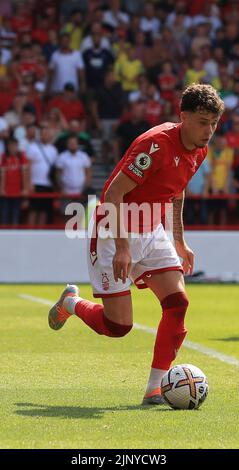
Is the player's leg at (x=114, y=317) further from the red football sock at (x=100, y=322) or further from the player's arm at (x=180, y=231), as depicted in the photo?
the player's arm at (x=180, y=231)

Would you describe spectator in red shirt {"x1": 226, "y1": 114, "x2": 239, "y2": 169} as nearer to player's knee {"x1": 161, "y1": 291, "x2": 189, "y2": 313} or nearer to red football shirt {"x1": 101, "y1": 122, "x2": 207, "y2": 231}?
red football shirt {"x1": 101, "y1": 122, "x2": 207, "y2": 231}

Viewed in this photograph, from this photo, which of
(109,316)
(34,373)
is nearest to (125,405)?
(109,316)

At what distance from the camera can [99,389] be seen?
26.9 feet

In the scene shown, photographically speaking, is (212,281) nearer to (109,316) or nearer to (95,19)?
(95,19)

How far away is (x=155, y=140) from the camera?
7473mm

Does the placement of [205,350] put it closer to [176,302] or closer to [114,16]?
[176,302]

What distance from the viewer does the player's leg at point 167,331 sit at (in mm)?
7590

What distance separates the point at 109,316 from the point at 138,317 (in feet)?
19.1

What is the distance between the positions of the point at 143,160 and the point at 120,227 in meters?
0.46

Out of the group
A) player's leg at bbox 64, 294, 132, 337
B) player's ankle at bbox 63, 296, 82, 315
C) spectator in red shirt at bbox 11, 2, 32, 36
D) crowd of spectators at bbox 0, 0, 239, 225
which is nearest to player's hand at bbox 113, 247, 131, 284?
player's leg at bbox 64, 294, 132, 337

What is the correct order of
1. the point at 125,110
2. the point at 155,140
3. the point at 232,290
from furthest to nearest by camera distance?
the point at 125,110
the point at 232,290
the point at 155,140

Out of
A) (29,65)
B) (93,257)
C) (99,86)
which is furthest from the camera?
(99,86)

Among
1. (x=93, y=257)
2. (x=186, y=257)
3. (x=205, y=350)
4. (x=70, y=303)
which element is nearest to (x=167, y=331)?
(x=93, y=257)
